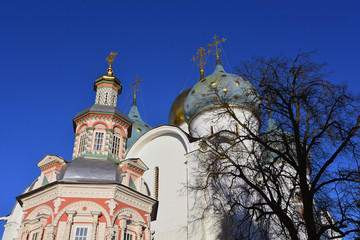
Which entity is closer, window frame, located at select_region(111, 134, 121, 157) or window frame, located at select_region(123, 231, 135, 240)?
window frame, located at select_region(123, 231, 135, 240)

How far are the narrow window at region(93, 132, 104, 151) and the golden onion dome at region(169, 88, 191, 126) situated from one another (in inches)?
340

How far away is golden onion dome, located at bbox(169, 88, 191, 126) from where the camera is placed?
20734 millimetres

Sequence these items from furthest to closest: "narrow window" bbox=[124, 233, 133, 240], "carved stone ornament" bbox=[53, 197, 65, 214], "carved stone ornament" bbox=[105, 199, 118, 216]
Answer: "narrow window" bbox=[124, 233, 133, 240], "carved stone ornament" bbox=[105, 199, 118, 216], "carved stone ornament" bbox=[53, 197, 65, 214]

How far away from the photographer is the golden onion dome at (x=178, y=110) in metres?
20.7

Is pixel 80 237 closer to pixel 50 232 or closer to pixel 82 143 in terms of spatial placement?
pixel 50 232

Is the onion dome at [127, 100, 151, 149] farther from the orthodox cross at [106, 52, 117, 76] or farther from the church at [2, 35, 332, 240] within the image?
the orthodox cross at [106, 52, 117, 76]

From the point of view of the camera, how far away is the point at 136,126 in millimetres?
22812

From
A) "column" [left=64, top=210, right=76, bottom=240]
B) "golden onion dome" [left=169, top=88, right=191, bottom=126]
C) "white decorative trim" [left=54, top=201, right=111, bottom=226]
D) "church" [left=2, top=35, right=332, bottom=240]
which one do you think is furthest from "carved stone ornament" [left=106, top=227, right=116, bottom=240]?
"golden onion dome" [left=169, top=88, right=191, bottom=126]

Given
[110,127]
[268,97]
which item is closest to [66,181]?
[110,127]

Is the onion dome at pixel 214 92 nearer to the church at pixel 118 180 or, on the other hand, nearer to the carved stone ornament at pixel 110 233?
the church at pixel 118 180

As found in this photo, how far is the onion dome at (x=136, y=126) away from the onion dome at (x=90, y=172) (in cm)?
999

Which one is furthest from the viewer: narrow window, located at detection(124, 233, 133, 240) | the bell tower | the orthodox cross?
the orthodox cross

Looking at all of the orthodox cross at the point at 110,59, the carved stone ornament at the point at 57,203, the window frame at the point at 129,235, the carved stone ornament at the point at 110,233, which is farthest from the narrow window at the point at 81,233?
the orthodox cross at the point at 110,59

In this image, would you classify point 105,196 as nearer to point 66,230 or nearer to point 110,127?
point 66,230
